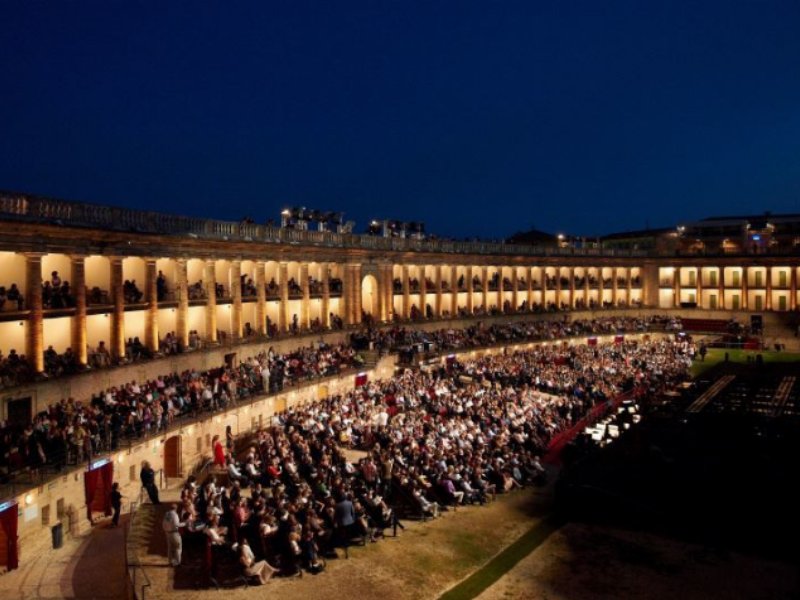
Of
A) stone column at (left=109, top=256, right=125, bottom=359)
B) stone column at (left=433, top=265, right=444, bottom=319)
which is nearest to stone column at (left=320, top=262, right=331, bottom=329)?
stone column at (left=433, top=265, right=444, bottom=319)

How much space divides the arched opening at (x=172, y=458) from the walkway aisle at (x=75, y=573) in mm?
6682

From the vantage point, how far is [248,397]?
34.7 m

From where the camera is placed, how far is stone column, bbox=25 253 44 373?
1143 inches

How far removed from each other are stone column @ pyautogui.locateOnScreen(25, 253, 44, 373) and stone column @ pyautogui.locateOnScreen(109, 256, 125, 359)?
15.9 ft

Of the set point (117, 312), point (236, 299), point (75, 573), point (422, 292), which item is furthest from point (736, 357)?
point (75, 573)

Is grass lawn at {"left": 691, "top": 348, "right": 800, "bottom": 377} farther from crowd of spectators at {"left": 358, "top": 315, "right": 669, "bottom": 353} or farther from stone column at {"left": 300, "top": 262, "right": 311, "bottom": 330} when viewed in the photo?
stone column at {"left": 300, "top": 262, "right": 311, "bottom": 330}

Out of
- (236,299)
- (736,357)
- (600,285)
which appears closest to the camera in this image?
(236,299)

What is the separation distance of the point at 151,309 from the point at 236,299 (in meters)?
7.88

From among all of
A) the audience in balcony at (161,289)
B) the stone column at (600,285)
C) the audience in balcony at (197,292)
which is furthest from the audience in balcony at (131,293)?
the stone column at (600,285)

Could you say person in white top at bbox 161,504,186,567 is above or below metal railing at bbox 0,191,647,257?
below

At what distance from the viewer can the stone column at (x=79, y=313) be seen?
31.7 meters

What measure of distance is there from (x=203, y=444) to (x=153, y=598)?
1438cm

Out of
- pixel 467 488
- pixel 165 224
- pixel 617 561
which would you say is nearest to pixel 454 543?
pixel 467 488

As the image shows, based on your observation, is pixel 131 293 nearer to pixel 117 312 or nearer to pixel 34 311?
pixel 117 312
